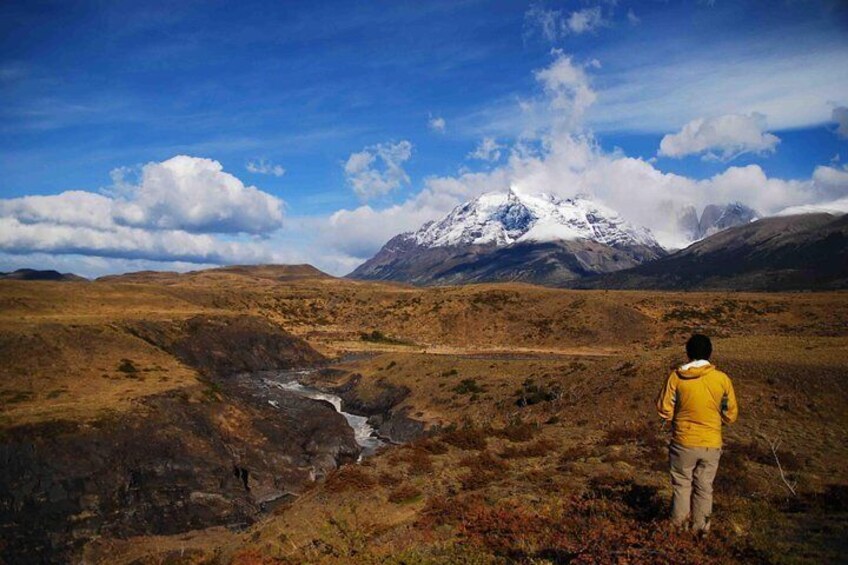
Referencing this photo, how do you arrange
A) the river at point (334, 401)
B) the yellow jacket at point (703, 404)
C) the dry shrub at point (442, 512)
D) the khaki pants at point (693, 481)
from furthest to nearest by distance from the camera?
the river at point (334, 401), the dry shrub at point (442, 512), the khaki pants at point (693, 481), the yellow jacket at point (703, 404)

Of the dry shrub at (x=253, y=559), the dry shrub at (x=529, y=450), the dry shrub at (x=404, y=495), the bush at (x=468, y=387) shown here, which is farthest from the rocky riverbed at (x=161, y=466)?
the dry shrub at (x=529, y=450)

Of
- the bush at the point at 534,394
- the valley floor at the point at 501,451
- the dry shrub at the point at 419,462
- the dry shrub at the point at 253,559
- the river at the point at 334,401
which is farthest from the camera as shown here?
the river at the point at 334,401

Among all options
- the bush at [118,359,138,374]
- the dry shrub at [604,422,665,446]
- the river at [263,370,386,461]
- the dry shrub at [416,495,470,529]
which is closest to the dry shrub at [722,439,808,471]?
the dry shrub at [604,422,665,446]

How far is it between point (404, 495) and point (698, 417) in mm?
11827

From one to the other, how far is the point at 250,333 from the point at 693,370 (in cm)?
8118

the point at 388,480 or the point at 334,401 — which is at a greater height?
the point at 388,480

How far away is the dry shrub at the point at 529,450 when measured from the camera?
24.5 metres

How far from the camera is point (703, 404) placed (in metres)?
A: 11.1

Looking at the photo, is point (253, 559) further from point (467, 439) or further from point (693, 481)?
point (467, 439)

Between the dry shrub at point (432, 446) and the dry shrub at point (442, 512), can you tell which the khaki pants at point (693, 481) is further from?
the dry shrub at point (432, 446)

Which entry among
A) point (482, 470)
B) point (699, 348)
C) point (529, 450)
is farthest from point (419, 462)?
point (699, 348)

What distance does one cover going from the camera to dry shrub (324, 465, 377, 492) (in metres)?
21.3

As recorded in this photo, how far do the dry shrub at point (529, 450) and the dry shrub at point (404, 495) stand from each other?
241 inches

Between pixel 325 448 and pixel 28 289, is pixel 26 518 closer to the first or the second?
pixel 325 448
